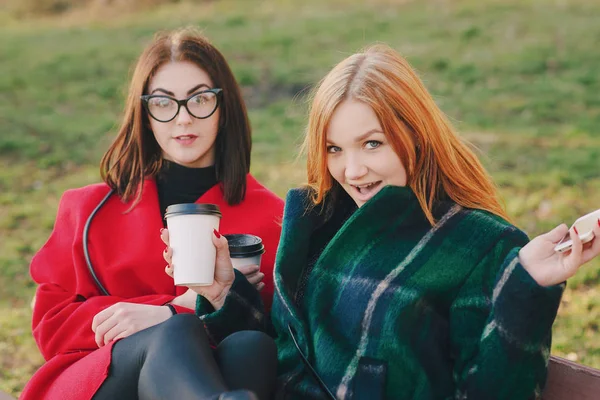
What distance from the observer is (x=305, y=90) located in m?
8.62

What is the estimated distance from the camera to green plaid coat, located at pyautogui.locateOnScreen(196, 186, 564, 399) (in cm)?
228

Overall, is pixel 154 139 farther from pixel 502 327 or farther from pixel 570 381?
pixel 570 381

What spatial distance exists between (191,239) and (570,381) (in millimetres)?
1189

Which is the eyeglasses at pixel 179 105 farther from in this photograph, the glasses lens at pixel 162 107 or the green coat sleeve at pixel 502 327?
the green coat sleeve at pixel 502 327

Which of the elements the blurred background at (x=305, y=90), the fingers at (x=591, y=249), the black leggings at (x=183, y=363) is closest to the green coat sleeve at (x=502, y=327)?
the fingers at (x=591, y=249)

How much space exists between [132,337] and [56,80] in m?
7.33

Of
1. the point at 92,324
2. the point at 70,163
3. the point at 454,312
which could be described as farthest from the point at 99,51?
the point at 454,312

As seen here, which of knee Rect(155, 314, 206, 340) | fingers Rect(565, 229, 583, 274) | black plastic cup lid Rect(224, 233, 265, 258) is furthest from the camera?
black plastic cup lid Rect(224, 233, 265, 258)

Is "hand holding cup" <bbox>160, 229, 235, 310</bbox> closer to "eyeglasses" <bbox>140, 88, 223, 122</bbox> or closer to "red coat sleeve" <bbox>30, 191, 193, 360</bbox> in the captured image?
"red coat sleeve" <bbox>30, 191, 193, 360</bbox>

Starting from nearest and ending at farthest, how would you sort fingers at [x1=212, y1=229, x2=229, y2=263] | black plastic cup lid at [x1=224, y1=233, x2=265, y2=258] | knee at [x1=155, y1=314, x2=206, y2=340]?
knee at [x1=155, y1=314, x2=206, y2=340]
fingers at [x1=212, y1=229, x2=229, y2=263]
black plastic cup lid at [x1=224, y1=233, x2=265, y2=258]

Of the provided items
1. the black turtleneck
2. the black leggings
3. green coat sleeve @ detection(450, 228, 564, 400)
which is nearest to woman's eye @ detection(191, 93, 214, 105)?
the black turtleneck

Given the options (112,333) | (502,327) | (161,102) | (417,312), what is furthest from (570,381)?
(161,102)

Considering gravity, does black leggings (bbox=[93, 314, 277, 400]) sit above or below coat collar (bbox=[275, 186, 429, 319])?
below

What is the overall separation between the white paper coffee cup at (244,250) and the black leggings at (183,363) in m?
0.33
